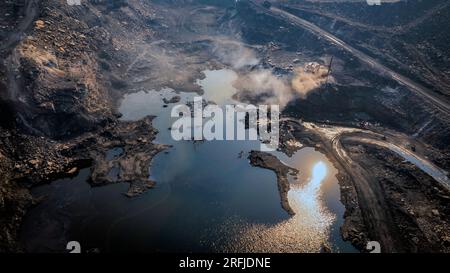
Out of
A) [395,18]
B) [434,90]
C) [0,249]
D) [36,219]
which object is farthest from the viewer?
[395,18]

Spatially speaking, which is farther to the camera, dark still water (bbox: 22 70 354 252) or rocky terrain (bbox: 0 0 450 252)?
rocky terrain (bbox: 0 0 450 252)

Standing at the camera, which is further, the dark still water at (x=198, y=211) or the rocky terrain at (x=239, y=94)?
the rocky terrain at (x=239, y=94)

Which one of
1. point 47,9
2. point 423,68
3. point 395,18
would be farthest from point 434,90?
point 47,9

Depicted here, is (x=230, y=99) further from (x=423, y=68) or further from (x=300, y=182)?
(x=423, y=68)

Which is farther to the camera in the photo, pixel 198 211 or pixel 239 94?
pixel 239 94

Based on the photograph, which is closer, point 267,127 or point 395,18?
point 267,127

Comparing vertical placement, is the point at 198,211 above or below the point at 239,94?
below

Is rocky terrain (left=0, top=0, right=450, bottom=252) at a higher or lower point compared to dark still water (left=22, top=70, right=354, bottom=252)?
higher

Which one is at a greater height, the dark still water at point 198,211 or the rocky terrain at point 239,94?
the rocky terrain at point 239,94
